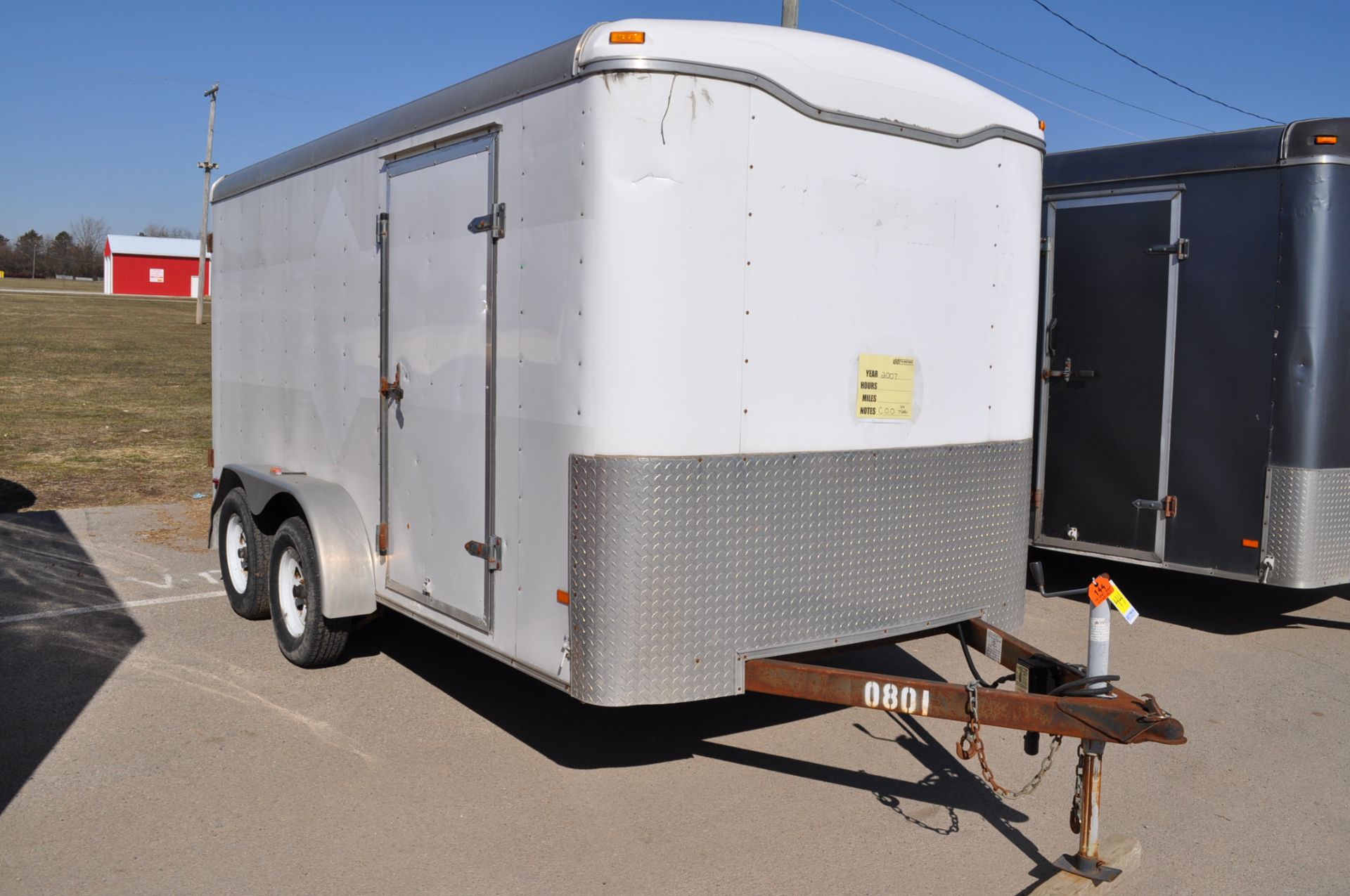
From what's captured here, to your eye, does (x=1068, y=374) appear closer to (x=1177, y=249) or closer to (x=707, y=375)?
(x=1177, y=249)

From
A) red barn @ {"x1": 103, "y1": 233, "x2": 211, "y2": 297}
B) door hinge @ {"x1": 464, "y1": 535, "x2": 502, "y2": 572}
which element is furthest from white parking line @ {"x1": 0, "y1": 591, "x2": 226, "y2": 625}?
red barn @ {"x1": 103, "y1": 233, "x2": 211, "y2": 297}

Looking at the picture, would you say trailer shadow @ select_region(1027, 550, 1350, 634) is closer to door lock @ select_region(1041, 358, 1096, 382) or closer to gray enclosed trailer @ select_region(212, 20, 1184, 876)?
door lock @ select_region(1041, 358, 1096, 382)

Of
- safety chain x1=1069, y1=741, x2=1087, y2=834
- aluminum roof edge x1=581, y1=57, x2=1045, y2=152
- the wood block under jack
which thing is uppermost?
aluminum roof edge x1=581, y1=57, x2=1045, y2=152

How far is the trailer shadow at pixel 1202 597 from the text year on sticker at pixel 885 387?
3922 millimetres

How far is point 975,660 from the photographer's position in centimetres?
676

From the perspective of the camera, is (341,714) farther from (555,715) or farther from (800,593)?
(800,593)

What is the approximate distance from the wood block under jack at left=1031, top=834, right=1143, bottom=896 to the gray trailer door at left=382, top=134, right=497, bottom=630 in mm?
2288

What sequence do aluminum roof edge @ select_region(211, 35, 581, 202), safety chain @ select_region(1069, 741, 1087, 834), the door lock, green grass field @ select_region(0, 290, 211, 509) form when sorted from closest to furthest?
safety chain @ select_region(1069, 741, 1087, 834)
aluminum roof edge @ select_region(211, 35, 581, 202)
the door lock
green grass field @ select_region(0, 290, 211, 509)

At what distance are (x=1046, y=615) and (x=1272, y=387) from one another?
2.05m

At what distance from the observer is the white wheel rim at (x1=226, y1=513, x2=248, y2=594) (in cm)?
700

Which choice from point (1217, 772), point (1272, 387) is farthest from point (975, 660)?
point (1272, 387)

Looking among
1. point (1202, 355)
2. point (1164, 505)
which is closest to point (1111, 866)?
point (1164, 505)

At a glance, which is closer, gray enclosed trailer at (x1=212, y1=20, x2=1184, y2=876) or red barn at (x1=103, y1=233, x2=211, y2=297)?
gray enclosed trailer at (x1=212, y1=20, x2=1184, y2=876)

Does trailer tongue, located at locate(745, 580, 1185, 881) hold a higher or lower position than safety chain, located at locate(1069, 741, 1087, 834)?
higher
